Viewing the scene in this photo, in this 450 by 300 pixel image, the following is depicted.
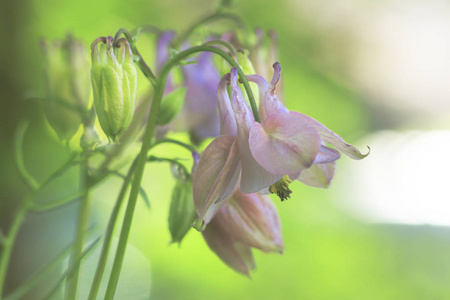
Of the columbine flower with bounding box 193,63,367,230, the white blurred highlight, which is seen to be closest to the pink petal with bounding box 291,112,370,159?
the columbine flower with bounding box 193,63,367,230

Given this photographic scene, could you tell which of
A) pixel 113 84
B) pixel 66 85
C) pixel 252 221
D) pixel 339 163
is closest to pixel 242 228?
pixel 252 221

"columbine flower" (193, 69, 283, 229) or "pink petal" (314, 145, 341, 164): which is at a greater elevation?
"pink petal" (314, 145, 341, 164)

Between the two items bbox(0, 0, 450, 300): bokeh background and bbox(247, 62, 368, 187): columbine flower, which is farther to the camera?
bbox(0, 0, 450, 300): bokeh background

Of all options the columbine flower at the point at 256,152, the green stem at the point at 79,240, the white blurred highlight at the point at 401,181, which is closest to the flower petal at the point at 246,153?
the columbine flower at the point at 256,152

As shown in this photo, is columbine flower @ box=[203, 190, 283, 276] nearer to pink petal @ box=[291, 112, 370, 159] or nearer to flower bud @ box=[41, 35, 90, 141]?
pink petal @ box=[291, 112, 370, 159]

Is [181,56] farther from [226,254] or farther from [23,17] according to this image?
[23,17]

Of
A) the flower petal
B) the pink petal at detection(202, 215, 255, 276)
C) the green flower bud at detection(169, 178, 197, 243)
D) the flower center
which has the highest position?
the flower petal
